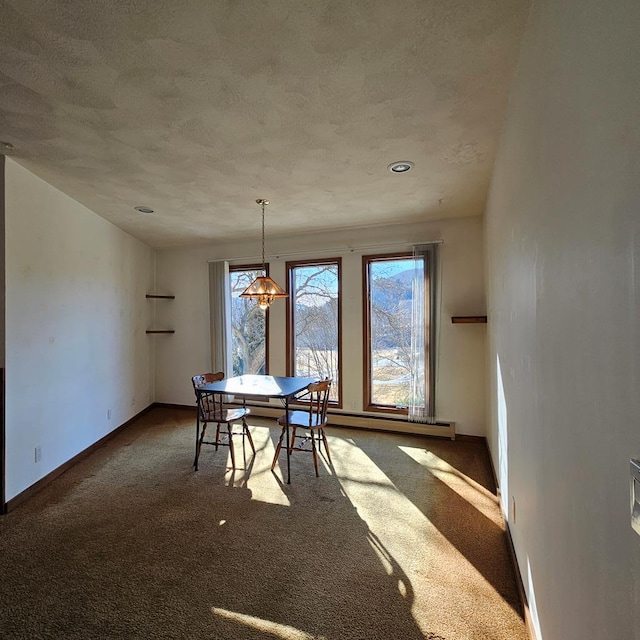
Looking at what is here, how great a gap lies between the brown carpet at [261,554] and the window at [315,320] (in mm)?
1571

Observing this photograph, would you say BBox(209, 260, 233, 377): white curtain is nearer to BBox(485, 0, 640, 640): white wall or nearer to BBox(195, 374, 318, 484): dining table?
BBox(195, 374, 318, 484): dining table

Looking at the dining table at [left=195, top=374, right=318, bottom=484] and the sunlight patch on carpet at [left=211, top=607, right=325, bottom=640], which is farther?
the dining table at [left=195, top=374, right=318, bottom=484]

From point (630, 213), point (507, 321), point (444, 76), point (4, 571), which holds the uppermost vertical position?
point (444, 76)

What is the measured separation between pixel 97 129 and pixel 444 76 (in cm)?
223

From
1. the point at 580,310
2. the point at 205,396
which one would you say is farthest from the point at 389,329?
the point at 580,310

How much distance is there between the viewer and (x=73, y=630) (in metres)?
1.76

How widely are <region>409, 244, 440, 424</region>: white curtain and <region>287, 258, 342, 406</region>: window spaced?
1037mm

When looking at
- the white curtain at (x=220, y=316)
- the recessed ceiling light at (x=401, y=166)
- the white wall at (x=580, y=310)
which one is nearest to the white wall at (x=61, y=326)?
the white curtain at (x=220, y=316)

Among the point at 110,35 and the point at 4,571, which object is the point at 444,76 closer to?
the point at 110,35

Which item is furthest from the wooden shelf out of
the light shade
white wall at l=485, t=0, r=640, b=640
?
white wall at l=485, t=0, r=640, b=640

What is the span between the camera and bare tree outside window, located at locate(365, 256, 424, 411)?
15.1ft

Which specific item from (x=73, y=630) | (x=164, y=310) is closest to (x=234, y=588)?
(x=73, y=630)

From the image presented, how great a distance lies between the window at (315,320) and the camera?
497cm

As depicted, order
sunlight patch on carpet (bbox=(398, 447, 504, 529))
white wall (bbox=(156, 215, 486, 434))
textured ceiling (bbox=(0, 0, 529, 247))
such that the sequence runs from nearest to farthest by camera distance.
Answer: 1. textured ceiling (bbox=(0, 0, 529, 247))
2. sunlight patch on carpet (bbox=(398, 447, 504, 529))
3. white wall (bbox=(156, 215, 486, 434))
